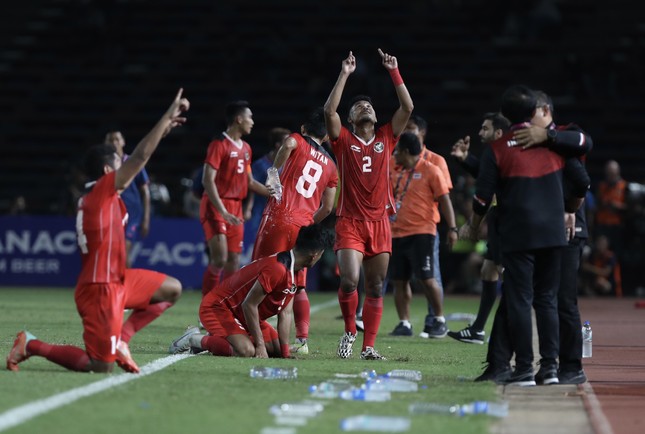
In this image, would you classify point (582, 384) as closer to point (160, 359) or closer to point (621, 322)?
point (160, 359)

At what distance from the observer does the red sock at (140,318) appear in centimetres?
834

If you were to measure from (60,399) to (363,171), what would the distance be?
4316 millimetres

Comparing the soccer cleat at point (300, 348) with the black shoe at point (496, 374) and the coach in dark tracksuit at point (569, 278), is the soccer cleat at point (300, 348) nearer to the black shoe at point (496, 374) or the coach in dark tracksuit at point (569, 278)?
the black shoe at point (496, 374)

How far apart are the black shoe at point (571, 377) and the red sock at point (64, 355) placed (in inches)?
128

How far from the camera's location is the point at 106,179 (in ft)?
25.7

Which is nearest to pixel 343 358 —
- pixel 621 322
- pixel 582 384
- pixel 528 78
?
pixel 582 384

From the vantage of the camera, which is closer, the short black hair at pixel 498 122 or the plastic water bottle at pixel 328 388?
the plastic water bottle at pixel 328 388

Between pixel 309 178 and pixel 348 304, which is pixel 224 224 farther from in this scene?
pixel 348 304

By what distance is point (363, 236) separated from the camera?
1031cm

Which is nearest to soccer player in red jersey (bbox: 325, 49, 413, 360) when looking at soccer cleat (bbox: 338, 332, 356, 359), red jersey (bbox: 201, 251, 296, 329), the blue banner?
soccer cleat (bbox: 338, 332, 356, 359)

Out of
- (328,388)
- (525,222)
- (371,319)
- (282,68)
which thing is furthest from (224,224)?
(282,68)

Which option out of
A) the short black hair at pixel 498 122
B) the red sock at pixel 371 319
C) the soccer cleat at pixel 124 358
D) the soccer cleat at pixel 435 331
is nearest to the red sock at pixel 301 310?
the red sock at pixel 371 319

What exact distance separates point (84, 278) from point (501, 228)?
2806 millimetres

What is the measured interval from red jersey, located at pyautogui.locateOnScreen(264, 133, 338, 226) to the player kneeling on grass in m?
1.30
